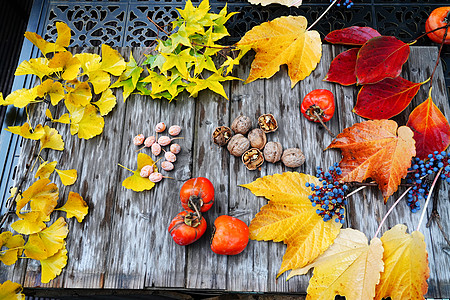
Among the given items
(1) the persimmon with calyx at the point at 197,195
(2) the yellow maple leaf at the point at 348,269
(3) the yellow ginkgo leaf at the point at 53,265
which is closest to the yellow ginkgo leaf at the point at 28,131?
(3) the yellow ginkgo leaf at the point at 53,265

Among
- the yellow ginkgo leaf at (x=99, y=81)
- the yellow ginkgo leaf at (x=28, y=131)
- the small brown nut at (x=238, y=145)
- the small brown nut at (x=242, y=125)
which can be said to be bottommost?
the small brown nut at (x=238, y=145)

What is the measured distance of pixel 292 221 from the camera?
0.93 m

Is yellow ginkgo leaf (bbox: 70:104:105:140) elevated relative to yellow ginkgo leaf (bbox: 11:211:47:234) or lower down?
elevated

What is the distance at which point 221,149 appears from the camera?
1.04m

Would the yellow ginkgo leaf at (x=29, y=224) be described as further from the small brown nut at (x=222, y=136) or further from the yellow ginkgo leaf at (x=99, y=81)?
the small brown nut at (x=222, y=136)

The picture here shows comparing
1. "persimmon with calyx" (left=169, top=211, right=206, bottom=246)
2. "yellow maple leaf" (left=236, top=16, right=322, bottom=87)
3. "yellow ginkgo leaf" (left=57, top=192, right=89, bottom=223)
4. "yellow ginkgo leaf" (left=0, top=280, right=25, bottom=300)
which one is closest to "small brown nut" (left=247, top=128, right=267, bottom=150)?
"yellow maple leaf" (left=236, top=16, right=322, bottom=87)

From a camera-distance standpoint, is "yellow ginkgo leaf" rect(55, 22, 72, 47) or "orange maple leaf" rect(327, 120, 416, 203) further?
"yellow ginkgo leaf" rect(55, 22, 72, 47)

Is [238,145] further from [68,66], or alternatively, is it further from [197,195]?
[68,66]

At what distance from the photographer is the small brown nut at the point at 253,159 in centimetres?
100

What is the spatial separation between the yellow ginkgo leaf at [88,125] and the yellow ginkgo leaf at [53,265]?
0.36 m

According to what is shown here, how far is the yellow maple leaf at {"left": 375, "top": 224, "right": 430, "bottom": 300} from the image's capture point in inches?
32.8

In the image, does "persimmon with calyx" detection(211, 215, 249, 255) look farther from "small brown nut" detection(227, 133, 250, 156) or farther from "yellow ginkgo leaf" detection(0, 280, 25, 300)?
"yellow ginkgo leaf" detection(0, 280, 25, 300)

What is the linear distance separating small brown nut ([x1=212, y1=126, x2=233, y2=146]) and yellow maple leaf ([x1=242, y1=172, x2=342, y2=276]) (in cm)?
16

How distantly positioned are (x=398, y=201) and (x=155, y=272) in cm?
73
